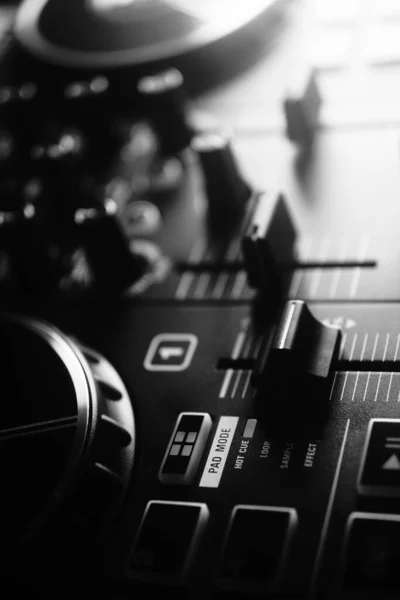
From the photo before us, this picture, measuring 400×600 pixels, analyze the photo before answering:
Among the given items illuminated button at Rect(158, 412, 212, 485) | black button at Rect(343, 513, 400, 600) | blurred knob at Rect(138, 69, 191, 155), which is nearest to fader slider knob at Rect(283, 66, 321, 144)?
blurred knob at Rect(138, 69, 191, 155)

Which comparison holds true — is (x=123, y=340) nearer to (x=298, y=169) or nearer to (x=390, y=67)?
(x=298, y=169)

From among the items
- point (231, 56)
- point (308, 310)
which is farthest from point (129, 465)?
point (231, 56)

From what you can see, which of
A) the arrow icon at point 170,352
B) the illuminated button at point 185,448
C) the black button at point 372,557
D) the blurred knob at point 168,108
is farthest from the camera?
the blurred knob at point 168,108

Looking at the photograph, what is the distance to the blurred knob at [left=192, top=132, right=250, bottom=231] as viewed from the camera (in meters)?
0.96

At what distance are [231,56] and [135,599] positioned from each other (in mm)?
790

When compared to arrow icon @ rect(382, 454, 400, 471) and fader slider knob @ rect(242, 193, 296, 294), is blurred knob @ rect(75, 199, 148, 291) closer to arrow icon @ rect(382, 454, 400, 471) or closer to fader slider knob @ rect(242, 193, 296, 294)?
fader slider knob @ rect(242, 193, 296, 294)

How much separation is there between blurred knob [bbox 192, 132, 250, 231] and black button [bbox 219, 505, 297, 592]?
41 centimetres

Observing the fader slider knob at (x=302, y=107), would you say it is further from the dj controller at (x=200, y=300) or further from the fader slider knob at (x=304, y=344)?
the fader slider knob at (x=304, y=344)

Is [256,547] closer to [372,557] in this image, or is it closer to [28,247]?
[372,557]

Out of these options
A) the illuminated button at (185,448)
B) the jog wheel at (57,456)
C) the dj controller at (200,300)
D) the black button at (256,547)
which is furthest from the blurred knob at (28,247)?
the black button at (256,547)

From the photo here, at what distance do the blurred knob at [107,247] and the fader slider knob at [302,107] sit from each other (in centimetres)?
24

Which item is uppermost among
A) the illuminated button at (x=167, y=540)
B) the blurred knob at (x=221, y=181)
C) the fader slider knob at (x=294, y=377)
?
the blurred knob at (x=221, y=181)

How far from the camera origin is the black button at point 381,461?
64cm

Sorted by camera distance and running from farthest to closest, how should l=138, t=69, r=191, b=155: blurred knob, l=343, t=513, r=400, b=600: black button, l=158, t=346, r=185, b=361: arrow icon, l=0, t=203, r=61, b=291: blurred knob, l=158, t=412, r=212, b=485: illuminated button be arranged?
l=138, t=69, r=191, b=155: blurred knob, l=0, t=203, r=61, b=291: blurred knob, l=158, t=346, r=185, b=361: arrow icon, l=158, t=412, r=212, b=485: illuminated button, l=343, t=513, r=400, b=600: black button
